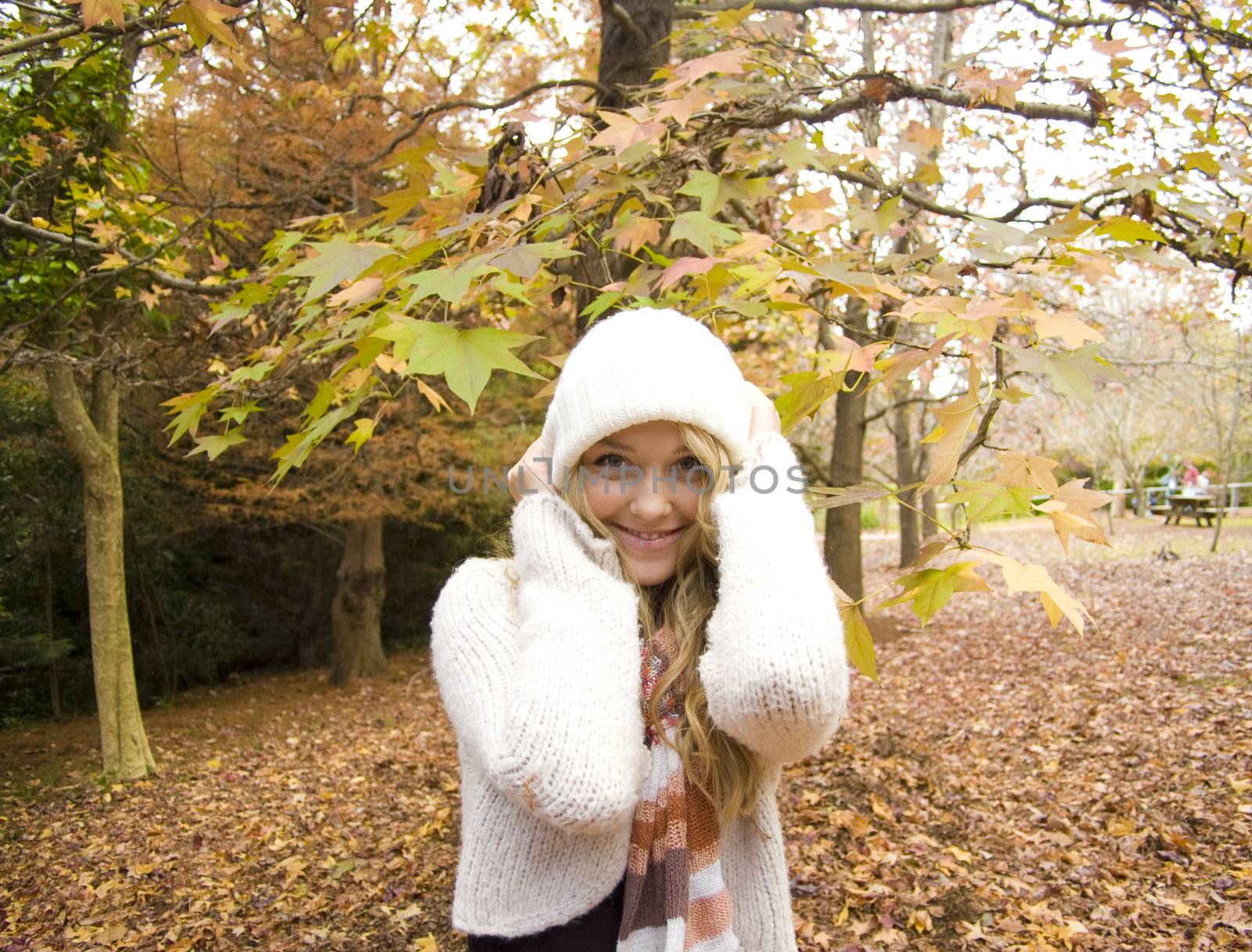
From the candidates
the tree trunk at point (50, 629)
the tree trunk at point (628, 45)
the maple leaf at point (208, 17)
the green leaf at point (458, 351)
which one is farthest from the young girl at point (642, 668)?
the tree trunk at point (50, 629)

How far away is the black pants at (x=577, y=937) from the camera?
1.42 meters

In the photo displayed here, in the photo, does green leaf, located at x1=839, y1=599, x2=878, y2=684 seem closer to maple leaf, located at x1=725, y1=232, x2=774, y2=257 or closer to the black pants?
the black pants

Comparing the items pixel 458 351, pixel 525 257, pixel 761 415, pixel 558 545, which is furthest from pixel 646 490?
pixel 525 257

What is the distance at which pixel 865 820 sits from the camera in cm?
461

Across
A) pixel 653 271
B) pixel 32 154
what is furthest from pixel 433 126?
pixel 653 271

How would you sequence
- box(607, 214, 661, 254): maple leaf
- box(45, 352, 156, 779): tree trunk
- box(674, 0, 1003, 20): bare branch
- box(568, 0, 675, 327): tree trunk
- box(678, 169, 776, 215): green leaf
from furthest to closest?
box(45, 352, 156, 779): tree trunk → box(674, 0, 1003, 20): bare branch → box(568, 0, 675, 327): tree trunk → box(607, 214, 661, 254): maple leaf → box(678, 169, 776, 215): green leaf

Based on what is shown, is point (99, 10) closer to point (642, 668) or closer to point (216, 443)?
point (216, 443)

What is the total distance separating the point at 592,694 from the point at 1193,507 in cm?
2161

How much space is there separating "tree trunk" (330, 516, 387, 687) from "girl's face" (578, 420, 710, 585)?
8.70 meters

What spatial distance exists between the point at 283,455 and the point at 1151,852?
13.8 feet

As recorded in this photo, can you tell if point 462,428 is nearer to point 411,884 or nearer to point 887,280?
point 411,884

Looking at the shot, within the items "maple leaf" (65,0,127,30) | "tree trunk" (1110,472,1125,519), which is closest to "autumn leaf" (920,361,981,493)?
"maple leaf" (65,0,127,30)

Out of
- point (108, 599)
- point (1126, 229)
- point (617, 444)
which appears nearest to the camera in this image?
point (617, 444)

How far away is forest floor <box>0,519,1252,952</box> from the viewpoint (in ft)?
12.3
